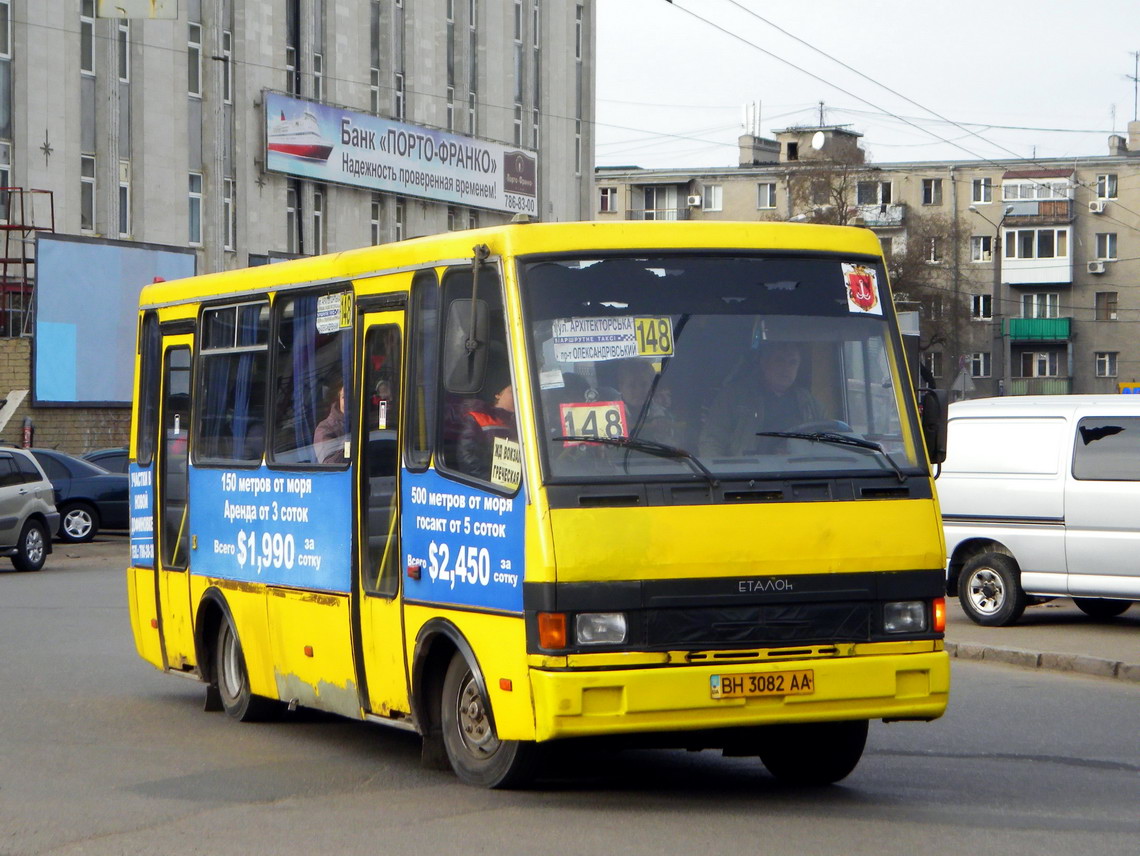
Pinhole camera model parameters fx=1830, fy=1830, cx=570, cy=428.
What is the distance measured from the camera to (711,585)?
→ 7.57m

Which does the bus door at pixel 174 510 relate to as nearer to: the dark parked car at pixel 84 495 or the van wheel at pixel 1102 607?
the van wheel at pixel 1102 607

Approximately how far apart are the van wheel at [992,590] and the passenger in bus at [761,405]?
30.1ft

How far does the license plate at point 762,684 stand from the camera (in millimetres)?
7523

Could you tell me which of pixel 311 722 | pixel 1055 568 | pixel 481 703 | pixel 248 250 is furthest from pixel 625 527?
pixel 248 250

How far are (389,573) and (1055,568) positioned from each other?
9069 mm

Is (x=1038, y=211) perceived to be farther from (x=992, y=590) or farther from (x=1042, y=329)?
(x=992, y=590)

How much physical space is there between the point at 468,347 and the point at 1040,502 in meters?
9.79

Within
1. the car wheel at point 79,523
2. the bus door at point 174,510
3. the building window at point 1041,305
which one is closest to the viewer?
the bus door at point 174,510

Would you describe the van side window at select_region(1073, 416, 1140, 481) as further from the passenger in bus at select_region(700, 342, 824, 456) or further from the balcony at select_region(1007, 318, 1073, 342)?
the balcony at select_region(1007, 318, 1073, 342)

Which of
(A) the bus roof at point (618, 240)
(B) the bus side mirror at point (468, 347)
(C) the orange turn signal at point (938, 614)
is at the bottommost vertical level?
(C) the orange turn signal at point (938, 614)

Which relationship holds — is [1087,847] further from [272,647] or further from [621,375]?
[272,647]

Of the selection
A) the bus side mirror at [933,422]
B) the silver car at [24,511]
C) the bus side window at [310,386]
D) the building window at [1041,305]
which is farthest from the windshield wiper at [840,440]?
the building window at [1041,305]

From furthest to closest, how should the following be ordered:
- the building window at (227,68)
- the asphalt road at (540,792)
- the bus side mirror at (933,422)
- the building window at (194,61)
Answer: the building window at (227,68), the building window at (194,61), the bus side mirror at (933,422), the asphalt road at (540,792)

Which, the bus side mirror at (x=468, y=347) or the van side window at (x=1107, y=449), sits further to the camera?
the van side window at (x=1107, y=449)
